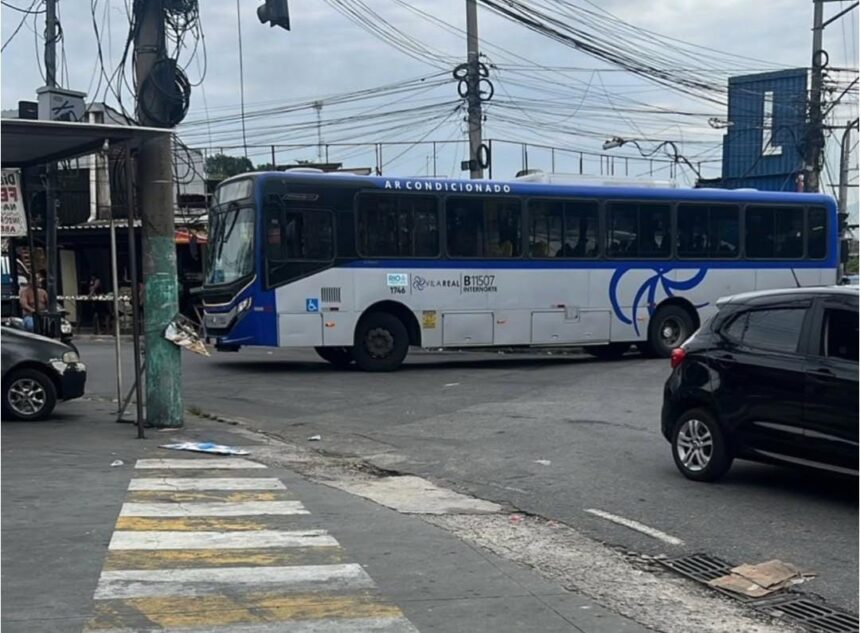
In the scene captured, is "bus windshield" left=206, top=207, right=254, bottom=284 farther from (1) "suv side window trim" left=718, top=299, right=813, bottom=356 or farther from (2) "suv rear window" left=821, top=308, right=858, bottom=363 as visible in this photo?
(2) "suv rear window" left=821, top=308, right=858, bottom=363

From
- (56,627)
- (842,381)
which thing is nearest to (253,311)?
(842,381)

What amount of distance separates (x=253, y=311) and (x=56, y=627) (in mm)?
13196

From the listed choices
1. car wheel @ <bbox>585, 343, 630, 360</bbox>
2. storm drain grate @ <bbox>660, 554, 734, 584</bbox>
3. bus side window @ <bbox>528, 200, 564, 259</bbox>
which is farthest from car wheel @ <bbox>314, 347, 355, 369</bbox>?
storm drain grate @ <bbox>660, 554, 734, 584</bbox>

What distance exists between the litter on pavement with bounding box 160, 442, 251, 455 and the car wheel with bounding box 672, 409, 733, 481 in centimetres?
444

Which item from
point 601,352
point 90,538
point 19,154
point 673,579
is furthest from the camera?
point 601,352

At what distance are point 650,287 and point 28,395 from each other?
13006 mm

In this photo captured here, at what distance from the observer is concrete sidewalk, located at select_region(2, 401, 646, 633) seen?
530cm

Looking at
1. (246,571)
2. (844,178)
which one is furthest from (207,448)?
(844,178)

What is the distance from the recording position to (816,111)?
1192 inches

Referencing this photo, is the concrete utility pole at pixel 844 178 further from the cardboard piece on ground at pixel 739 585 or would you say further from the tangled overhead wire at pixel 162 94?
the cardboard piece on ground at pixel 739 585

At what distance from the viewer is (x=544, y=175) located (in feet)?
69.0

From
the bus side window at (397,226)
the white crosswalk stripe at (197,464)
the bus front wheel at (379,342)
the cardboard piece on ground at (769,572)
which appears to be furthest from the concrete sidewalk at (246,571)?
the bus side window at (397,226)

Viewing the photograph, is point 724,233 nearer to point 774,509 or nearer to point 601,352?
point 601,352

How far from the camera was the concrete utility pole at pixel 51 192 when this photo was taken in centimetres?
1906
